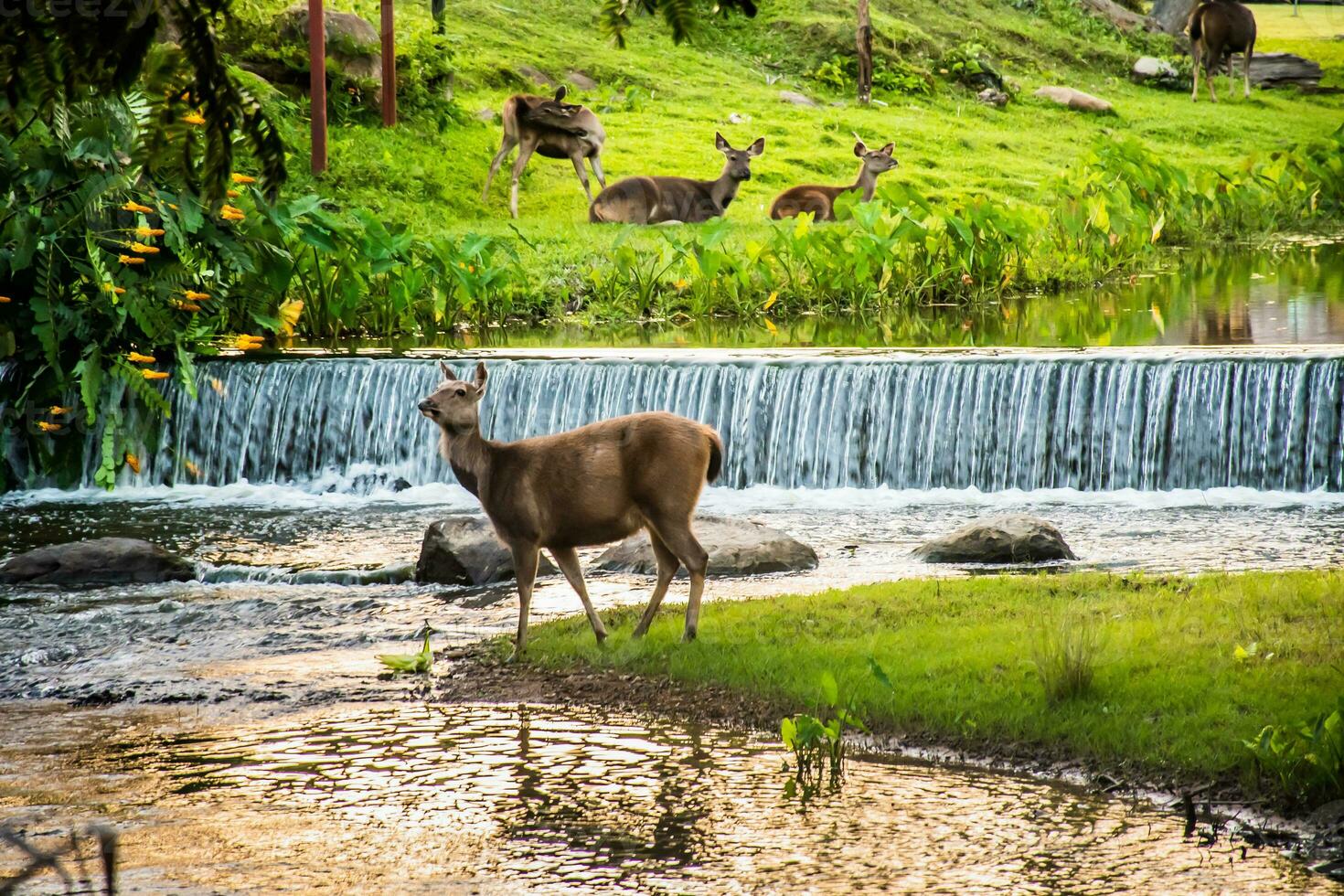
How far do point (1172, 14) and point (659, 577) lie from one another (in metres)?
49.4

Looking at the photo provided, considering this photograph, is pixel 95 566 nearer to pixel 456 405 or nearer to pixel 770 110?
pixel 456 405

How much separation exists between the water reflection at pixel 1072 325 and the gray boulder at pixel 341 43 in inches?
446

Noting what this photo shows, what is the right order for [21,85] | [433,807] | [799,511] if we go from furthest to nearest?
[799,511], [433,807], [21,85]

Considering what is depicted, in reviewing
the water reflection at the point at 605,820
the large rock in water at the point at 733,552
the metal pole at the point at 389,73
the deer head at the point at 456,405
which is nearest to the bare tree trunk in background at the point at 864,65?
the metal pole at the point at 389,73

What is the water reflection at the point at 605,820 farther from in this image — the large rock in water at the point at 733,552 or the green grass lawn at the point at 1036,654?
the large rock in water at the point at 733,552

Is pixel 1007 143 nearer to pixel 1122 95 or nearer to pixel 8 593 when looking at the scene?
pixel 1122 95

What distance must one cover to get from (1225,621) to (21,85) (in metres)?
6.62

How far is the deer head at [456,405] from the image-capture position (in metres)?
9.38

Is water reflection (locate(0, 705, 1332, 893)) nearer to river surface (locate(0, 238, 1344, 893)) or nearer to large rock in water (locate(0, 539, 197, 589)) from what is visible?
river surface (locate(0, 238, 1344, 893))

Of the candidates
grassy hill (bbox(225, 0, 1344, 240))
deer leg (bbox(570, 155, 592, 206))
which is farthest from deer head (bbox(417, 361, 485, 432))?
deer leg (bbox(570, 155, 592, 206))

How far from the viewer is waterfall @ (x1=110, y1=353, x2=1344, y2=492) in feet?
49.9

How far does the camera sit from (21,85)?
364cm

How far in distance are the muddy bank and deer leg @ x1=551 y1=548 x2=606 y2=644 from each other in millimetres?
262

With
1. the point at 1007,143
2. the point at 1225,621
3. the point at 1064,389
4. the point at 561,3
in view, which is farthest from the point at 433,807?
the point at 561,3
